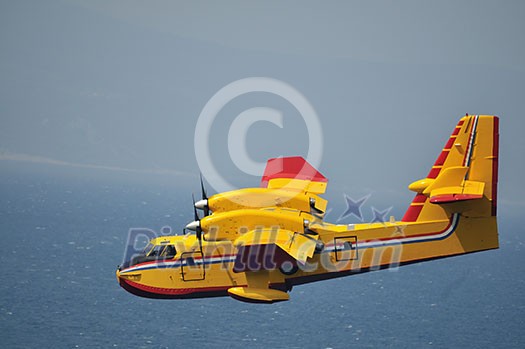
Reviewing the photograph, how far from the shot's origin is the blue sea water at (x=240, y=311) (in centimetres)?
8550

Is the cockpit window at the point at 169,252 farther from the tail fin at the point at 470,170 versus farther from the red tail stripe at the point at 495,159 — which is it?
the red tail stripe at the point at 495,159

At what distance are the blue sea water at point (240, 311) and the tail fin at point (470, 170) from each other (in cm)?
4928

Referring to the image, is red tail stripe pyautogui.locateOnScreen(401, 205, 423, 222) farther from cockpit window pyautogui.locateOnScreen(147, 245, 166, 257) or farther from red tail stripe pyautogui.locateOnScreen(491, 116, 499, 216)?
cockpit window pyautogui.locateOnScreen(147, 245, 166, 257)

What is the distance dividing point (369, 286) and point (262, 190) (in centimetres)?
8963

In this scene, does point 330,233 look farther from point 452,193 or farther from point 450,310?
point 450,310

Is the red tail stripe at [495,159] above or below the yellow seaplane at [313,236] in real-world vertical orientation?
above

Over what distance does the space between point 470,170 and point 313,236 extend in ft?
30.8

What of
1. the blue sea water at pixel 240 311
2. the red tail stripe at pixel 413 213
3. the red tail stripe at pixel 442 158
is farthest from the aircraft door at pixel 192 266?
the blue sea water at pixel 240 311

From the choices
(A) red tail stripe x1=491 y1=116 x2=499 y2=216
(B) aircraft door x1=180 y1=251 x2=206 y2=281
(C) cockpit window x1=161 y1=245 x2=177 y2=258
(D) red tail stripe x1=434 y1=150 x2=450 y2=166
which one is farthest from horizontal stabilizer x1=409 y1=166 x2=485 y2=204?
(C) cockpit window x1=161 y1=245 x2=177 y2=258

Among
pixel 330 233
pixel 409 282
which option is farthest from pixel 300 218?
pixel 409 282

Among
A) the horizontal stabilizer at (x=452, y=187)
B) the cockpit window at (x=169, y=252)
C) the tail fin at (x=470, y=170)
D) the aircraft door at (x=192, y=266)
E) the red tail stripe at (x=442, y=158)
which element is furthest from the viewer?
the cockpit window at (x=169, y=252)

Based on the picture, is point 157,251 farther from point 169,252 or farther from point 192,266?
point 192,266

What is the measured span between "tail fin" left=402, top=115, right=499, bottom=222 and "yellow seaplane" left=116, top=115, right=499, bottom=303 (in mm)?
55

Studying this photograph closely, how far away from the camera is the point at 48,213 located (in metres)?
191
